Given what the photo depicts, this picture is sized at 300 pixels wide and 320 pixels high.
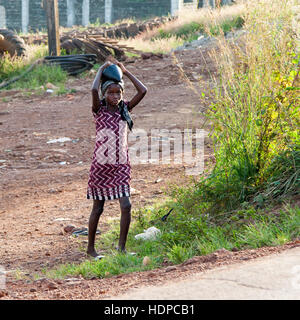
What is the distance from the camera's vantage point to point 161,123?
9375 millimetres

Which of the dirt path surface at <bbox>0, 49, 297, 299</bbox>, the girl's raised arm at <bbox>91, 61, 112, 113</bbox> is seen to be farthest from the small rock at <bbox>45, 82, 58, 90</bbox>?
the girl's raised arm at <bbox>91, 61, 112, 113</bbox>

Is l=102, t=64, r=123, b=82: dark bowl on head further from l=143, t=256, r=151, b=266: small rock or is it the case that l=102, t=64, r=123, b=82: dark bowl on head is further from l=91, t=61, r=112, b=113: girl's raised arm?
l=143, t=256, r=151, b=266: small rock

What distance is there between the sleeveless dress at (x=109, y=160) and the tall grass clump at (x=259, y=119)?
0.80 m

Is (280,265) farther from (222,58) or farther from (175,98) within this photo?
(175,98)

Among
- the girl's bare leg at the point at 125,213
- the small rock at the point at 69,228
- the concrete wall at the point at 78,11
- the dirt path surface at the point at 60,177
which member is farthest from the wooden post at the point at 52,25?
the concrete wall at the point at 78,11

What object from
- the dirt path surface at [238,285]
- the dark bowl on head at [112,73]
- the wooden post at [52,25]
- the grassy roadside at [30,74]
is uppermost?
the wooden post at [52,25]

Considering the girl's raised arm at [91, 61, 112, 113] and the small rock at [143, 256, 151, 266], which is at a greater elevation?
the girl's raised arm at [91, 61, 112, 113]

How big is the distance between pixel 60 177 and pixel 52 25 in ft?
25.5

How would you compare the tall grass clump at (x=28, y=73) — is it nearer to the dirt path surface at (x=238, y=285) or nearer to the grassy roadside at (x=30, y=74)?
the grassy roadside at (x=30, y=74)

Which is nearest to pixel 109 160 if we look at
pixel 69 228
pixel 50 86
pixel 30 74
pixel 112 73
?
pixel 112 73

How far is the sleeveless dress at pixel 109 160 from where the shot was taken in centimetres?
439

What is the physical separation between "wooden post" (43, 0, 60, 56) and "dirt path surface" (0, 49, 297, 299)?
128 centimetres

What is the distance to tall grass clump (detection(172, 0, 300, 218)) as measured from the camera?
15.1 ft

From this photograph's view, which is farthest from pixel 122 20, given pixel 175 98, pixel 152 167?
pixel 152 167
